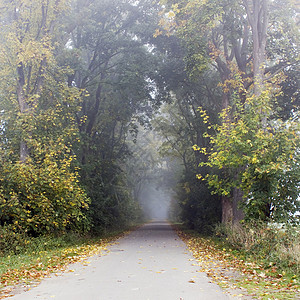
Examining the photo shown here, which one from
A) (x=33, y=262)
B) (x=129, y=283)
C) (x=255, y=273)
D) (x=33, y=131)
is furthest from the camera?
(x=33, y=131)

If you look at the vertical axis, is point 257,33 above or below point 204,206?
above

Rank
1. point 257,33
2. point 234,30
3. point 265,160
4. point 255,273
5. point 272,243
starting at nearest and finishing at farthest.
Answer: point 255,273, point 272,243, point 265,160, point 257,33, point 234,30

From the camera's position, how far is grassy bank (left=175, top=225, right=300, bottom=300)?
6246mm

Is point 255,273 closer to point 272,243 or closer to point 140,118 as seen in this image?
point 272,243

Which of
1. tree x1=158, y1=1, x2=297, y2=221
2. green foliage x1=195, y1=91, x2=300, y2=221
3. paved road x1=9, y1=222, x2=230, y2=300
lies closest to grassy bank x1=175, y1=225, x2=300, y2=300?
paved road x1=9, y1=222, x2=230, y2=300

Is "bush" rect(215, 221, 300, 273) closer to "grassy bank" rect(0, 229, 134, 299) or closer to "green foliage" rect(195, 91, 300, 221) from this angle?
"green foliage" rect(195, 91, 300, 221)

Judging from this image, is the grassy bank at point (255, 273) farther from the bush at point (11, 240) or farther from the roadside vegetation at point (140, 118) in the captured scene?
the bush at point (11, 240)

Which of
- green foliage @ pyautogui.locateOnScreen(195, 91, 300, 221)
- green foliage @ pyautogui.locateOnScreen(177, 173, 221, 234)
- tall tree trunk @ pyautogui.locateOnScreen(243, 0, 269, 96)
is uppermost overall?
tall tree trunk @ pyautogui.locateOnScreen(243, 0, 269, 96)

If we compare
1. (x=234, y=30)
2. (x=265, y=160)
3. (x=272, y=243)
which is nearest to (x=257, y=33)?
(x=234, y=30)

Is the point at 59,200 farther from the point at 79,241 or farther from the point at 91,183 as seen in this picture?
the point at 91,183

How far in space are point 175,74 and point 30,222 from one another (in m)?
12.6

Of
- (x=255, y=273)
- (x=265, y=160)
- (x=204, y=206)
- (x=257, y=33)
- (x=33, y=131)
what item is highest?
(x=257, y=33)

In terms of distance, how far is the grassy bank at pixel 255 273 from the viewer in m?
6.25

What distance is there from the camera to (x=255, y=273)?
802 centimetres
